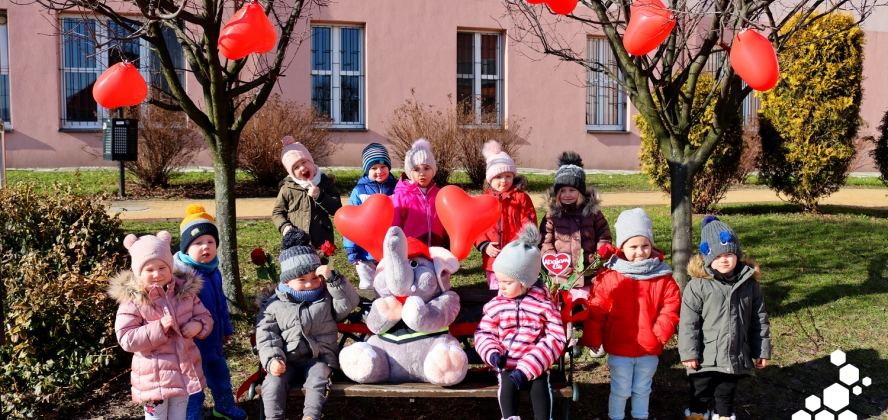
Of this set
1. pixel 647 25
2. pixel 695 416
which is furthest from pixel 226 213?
pixel 695 416

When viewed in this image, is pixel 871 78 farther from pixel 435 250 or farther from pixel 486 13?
pixel 435 250

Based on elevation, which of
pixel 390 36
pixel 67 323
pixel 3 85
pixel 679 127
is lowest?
pixel 67 323

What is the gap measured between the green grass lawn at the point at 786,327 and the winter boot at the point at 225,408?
0.23 meters

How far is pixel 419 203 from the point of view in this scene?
539cm

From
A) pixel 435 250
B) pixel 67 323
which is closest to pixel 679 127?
pixel 435 250

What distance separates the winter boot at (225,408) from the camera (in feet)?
15.4

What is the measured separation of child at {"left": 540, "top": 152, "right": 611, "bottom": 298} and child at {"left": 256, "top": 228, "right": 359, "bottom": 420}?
177cm

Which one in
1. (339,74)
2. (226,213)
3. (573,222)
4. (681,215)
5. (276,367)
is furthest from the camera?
(339,74)

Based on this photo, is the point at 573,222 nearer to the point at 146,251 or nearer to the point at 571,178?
the point at 571,178

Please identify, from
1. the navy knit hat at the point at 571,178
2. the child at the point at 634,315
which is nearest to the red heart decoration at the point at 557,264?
the child at the point at 634,315

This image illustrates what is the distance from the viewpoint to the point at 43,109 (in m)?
15.1

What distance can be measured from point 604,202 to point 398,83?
6.43m

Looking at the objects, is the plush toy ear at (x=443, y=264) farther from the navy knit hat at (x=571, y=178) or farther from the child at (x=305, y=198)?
the navy knit hat at (x=571, y=178)

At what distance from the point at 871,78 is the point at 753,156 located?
35.9 feet
